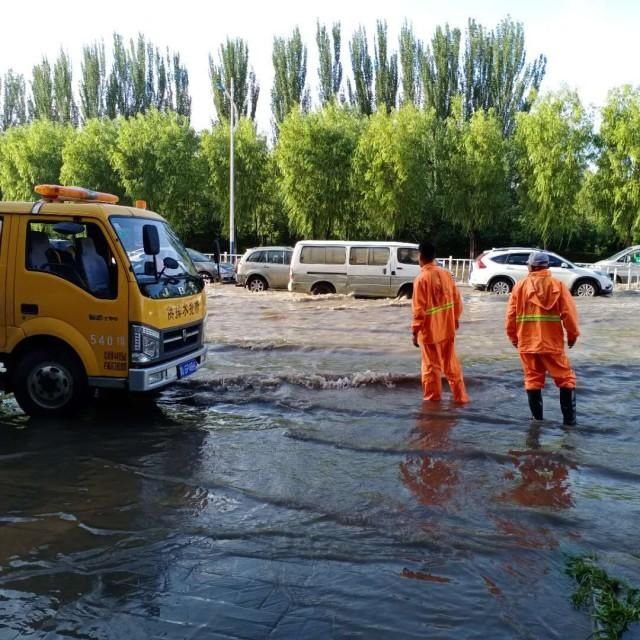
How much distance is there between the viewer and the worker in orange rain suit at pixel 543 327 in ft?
22.1

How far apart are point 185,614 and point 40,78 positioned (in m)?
54.2

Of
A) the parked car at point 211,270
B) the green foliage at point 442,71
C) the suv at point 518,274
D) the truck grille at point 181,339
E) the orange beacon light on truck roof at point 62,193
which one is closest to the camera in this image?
the truck grille at point 181,339

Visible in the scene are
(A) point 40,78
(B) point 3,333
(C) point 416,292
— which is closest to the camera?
(B) point 3,333

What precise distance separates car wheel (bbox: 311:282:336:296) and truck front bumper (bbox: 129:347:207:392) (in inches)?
524

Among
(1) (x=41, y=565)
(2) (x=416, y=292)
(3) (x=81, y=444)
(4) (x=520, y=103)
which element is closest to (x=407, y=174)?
(4) (x=520, y=103)

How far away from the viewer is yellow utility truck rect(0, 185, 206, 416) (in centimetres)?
668

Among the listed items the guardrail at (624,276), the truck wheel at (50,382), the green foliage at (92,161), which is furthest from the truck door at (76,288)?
the green foliage at (92,161)

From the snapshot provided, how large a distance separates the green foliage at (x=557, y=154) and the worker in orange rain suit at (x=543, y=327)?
26.6 meters

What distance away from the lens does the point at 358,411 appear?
784 centimetres

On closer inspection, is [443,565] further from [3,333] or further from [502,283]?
[502,283]

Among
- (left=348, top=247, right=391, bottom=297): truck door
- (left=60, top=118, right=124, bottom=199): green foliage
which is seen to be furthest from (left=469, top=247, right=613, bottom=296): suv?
(left=60, top=118, right=124, bottom=199): green foliage

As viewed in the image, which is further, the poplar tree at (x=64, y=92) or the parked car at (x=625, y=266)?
the poplar tree at (x=64, y=92)

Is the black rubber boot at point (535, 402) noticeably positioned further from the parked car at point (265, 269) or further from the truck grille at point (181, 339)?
the parked car at point (265, 269)

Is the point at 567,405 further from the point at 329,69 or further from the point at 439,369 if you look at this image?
the point at 329,69
